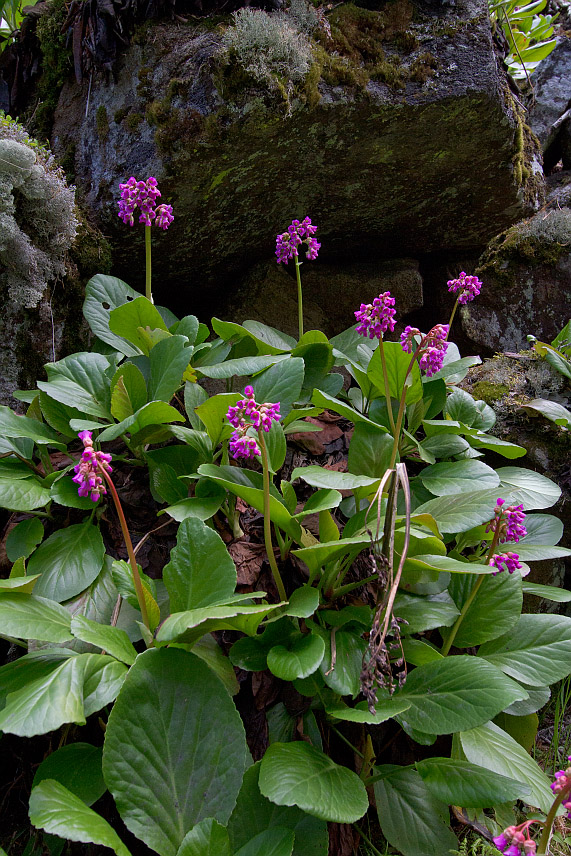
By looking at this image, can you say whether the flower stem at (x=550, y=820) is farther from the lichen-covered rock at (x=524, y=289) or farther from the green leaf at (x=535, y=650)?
the lichen-covered rock at (x=524, y=289)

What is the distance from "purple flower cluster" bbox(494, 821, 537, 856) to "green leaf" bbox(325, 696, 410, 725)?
28cm

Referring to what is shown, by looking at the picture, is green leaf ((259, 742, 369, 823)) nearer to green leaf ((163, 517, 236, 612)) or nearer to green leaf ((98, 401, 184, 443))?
green leaf ((163, 517, 236, 612))

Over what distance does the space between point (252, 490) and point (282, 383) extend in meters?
0.45

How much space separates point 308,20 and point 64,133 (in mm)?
1168

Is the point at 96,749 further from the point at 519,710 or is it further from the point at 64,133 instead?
the point at 64,133

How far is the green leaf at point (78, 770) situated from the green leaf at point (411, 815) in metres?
0.65

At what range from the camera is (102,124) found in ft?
7.48

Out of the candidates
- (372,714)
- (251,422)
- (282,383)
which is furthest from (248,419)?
(372,714)

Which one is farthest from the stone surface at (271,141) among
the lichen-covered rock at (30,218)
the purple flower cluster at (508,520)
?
the purple flower cluster at (508,520)

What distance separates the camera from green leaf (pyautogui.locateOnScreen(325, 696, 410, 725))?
109 cm

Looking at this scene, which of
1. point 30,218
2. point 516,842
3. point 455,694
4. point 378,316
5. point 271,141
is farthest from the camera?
point 271,141

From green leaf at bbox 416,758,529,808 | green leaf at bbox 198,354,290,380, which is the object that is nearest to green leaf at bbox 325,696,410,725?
green leaf at bbox 416,758,529,808

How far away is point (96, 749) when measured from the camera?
119 centimetres

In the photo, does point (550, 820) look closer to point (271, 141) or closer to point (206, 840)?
point (206, 840)
